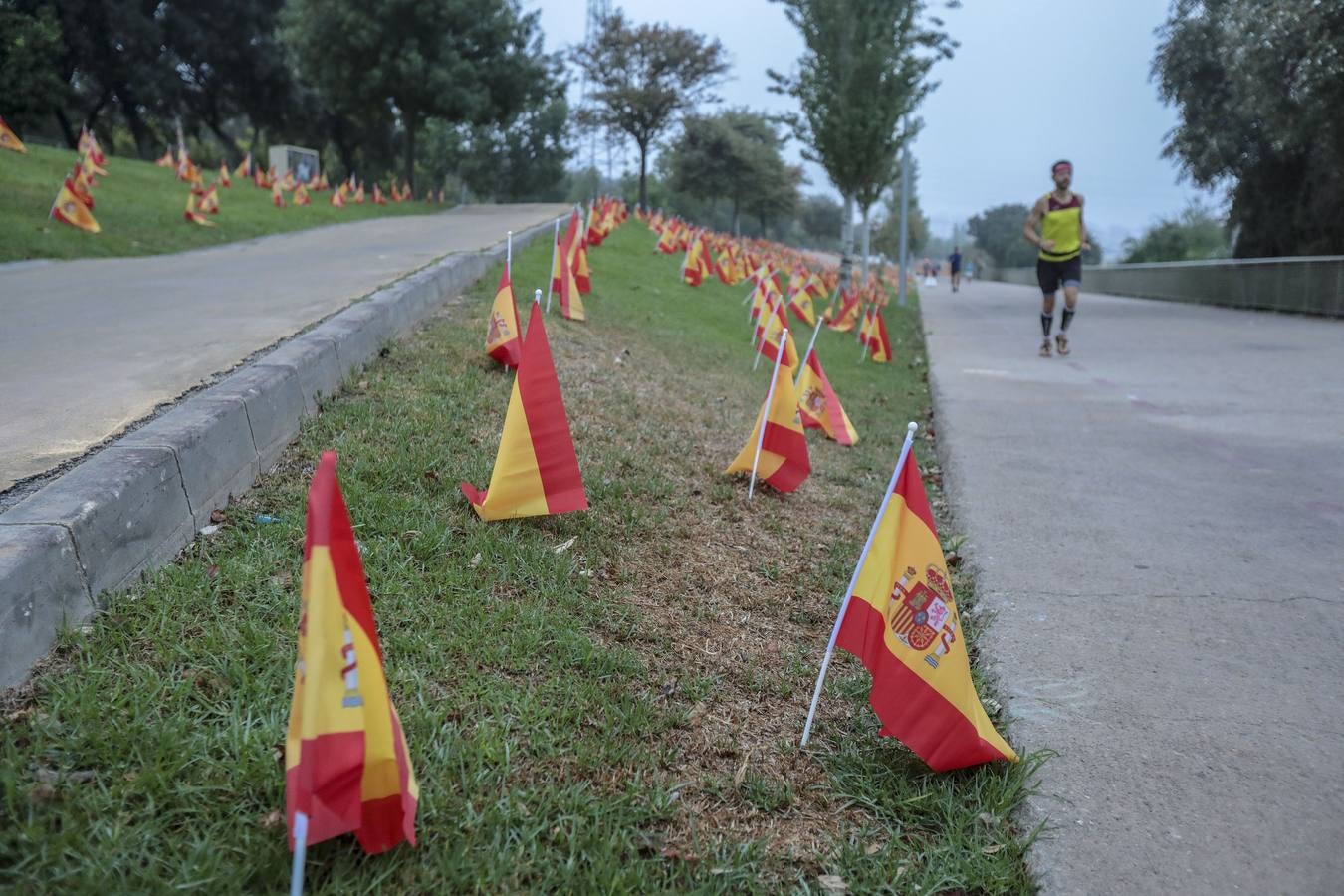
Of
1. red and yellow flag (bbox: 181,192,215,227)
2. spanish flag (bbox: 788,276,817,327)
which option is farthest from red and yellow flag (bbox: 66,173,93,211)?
spanish flag (bbox: 788,276,817,327)

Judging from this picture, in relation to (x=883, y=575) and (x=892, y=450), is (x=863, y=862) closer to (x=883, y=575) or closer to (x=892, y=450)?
(x=883, y=575)

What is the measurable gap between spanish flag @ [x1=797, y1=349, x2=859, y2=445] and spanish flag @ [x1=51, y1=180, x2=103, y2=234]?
995 centimetres

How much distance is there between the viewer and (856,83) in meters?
21.2

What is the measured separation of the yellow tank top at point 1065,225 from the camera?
10289 millimetres

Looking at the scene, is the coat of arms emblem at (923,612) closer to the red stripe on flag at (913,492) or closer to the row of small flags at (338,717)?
the red stripe on flag at (913,492)

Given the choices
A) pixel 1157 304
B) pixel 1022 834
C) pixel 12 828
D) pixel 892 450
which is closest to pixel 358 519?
pixel 12 828

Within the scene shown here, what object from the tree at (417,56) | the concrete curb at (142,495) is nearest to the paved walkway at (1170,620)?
the concrete curb at (142,495)

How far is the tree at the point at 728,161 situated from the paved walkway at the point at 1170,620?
1570 inches

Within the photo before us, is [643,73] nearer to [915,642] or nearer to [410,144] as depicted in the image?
[410,144]

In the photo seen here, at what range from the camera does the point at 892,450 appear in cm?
722

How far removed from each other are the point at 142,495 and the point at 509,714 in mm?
1371

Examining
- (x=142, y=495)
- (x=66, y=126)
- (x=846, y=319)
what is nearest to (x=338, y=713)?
(x=142, y=495)

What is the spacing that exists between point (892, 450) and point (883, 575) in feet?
14.4

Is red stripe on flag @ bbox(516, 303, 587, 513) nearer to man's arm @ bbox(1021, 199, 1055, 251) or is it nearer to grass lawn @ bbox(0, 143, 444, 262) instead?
man's arm @ bbox(1021, 199, 1055, 251)
